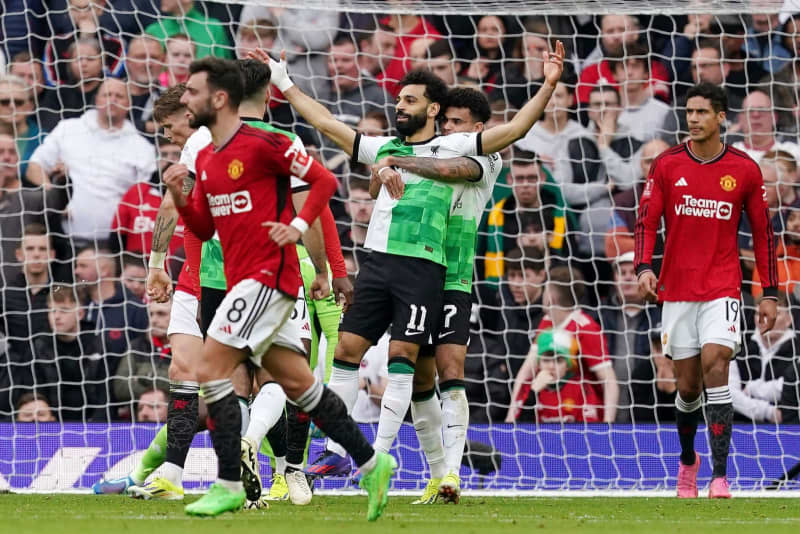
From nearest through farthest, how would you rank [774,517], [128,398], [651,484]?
[774,517]
[651,484]
[128,398]

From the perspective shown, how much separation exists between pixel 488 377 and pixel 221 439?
16.0ft

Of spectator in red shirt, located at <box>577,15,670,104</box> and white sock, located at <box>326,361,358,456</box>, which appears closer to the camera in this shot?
white sock, located at <box>326,361,358,456</box>

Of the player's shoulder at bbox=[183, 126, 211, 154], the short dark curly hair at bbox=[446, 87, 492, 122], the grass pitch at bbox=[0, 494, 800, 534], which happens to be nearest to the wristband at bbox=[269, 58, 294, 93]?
the player's shoulder at bbox=[183, 126, 211, 154]

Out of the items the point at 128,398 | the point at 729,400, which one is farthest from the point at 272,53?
the point at 729,400

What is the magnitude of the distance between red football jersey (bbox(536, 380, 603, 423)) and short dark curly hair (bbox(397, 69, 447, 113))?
128 inches

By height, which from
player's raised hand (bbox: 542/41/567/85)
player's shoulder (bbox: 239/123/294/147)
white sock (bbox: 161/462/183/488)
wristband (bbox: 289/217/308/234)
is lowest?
white sock (bbox: 161/462/183/488)

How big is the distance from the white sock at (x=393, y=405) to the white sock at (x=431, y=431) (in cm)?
37

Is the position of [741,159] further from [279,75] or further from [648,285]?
[279,75]

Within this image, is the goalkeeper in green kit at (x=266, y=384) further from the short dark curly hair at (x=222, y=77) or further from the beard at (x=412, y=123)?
the beard at (x=412, y=123)

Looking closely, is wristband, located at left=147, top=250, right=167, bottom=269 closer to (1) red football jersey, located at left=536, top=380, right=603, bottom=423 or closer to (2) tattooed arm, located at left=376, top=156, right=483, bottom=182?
(2) tattooed arm, located at left=376, top=156, right=483, bottom=182

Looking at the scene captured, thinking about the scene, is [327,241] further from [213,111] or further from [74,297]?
[74,297]

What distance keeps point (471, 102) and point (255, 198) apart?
2.41 meters

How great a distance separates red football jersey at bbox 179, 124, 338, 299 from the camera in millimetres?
5363

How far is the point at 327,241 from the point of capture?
6.72 metres
